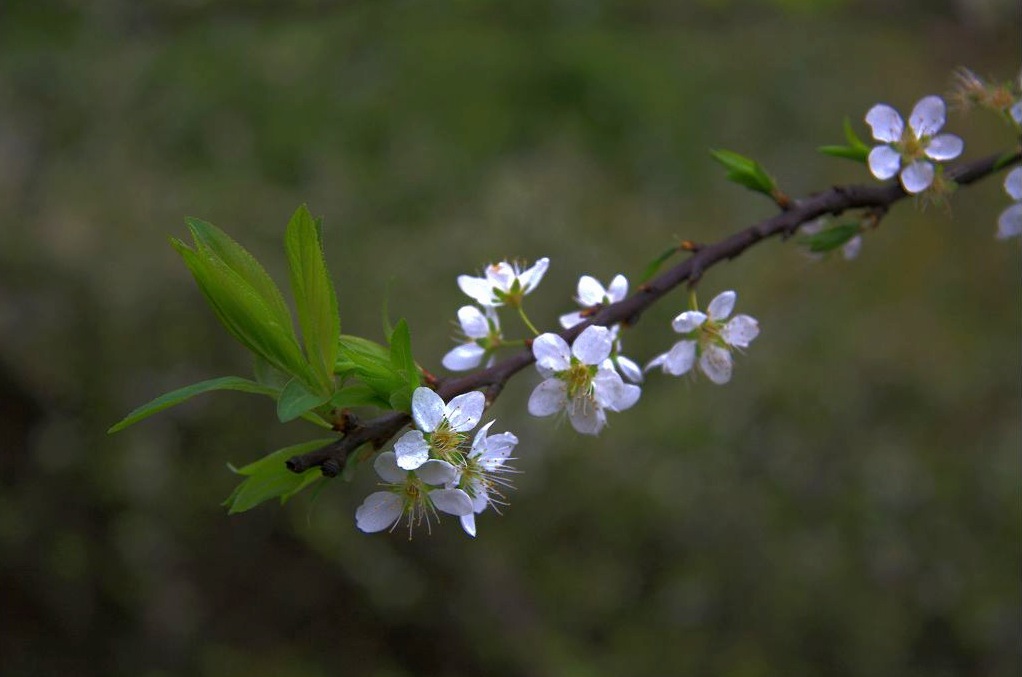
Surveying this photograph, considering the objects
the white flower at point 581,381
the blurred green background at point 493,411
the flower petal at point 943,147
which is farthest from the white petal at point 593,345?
the blurred green background at point 493,411

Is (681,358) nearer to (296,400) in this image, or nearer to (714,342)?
(714,342)

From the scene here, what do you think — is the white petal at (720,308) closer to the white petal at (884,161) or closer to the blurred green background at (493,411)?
the white petal at (884,161)

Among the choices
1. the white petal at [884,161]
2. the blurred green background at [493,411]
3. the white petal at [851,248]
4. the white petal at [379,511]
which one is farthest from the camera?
the blurred green background at [493,411]

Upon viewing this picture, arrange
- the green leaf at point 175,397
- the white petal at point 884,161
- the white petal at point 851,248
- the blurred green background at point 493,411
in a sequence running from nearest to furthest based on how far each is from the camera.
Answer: the green leaf at point 175,397 < the white petal at point 884,161 < the white petal at point 851,248 < the blurred green background at point 493,411

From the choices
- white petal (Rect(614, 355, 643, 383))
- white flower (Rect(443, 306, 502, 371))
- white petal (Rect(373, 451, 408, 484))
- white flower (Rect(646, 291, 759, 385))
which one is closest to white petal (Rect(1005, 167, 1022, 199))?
white flower (Rect(646, 291, 759, 385))

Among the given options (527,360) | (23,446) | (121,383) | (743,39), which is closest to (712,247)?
(527,360)

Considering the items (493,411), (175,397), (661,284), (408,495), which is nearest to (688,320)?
(661,284)

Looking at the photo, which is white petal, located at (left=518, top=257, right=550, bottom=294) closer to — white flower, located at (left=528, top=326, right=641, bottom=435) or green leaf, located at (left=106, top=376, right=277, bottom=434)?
white flower, located at (left=528, top=326, right=641, bottom=435)

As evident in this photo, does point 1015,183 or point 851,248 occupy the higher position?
point 1015,183
